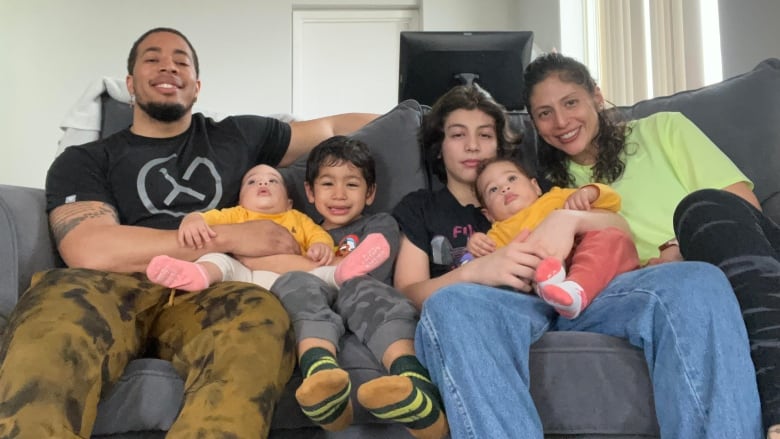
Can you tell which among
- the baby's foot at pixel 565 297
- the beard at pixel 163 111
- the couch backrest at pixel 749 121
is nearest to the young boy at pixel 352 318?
the baby's foot at pixel 565 297

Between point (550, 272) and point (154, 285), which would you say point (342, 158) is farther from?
point (550, 272)

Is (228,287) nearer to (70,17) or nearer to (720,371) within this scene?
(720,371)

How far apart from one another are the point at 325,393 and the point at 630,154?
1.07m

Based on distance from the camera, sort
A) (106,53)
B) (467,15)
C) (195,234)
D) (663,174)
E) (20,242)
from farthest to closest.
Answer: (467,15)
(106,53)
(663,174)
(195,234)
(20,242)

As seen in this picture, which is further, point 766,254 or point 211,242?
point 211,242

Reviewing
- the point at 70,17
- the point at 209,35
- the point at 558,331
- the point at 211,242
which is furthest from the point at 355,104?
the point at 558,331

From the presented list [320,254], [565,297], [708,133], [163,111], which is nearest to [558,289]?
[565,297]

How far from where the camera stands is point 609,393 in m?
1.16

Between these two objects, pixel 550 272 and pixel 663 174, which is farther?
pixel 663 174

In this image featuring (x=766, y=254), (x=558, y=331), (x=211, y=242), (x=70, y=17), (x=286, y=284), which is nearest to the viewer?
(x=766, y=254)

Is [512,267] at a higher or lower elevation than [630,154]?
lower

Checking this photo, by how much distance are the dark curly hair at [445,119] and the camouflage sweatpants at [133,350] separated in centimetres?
76

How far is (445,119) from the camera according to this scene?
1.85 meters

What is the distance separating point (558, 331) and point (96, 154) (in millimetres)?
1271
